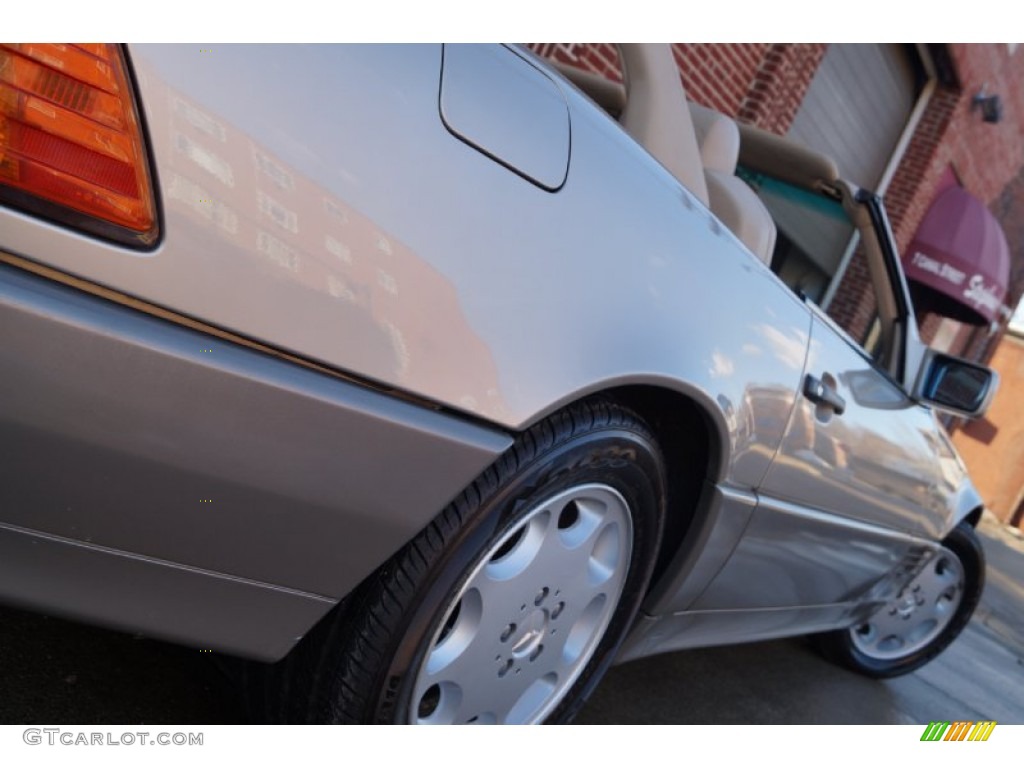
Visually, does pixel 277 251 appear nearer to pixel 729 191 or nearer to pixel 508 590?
pixel 508 590

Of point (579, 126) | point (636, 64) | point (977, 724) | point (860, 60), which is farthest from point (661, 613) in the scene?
point (860, 60)

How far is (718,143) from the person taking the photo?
2.50m

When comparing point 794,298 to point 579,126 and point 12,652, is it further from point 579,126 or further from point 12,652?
point 12,652

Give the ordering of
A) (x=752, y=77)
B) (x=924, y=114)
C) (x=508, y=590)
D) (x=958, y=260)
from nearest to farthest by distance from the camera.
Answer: (x=508, y=590) → (x=752, y=77) → (x=924, y=114) → (x=958, y=260)

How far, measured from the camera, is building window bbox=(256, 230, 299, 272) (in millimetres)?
1034

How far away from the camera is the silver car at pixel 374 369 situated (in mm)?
969

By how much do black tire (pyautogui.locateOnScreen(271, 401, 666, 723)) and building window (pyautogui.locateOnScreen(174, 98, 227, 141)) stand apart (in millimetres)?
616

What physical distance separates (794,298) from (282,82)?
1388mm

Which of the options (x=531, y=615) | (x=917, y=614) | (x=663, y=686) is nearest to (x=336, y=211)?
(x=531, y=615)

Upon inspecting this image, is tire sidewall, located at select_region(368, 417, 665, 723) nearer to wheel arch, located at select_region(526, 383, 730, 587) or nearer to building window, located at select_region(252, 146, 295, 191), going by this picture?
wheel arch, located at select_region(526, 383, 730, 587)

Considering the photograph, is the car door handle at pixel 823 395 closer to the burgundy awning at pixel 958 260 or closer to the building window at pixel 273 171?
the building window at pixel 273 171

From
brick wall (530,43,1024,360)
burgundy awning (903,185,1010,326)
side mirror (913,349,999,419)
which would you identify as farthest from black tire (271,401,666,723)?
burgundy awning (903,185,1010,326)
